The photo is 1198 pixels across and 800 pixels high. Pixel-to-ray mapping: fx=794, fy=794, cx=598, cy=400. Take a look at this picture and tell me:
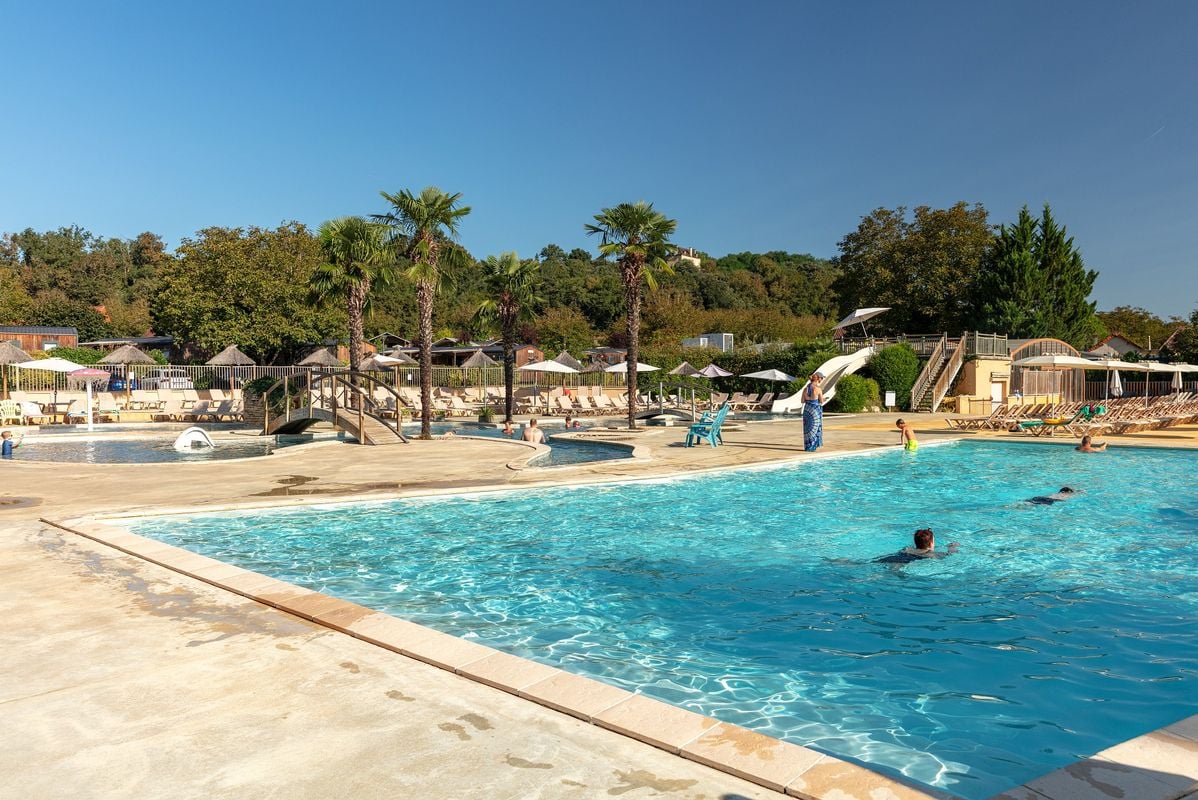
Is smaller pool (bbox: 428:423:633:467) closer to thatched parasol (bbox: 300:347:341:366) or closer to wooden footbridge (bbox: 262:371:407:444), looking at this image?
wooden footbridge (bbox: 262:371:407:444)

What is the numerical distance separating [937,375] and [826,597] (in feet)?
105

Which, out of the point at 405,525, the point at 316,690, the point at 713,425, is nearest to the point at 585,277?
the point at 713,425

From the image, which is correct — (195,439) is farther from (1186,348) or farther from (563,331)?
(1186,348)

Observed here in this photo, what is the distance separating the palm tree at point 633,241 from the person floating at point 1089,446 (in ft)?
37.7

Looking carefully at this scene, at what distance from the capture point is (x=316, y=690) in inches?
158

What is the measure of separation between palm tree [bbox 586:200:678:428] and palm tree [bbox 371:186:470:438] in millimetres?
4734

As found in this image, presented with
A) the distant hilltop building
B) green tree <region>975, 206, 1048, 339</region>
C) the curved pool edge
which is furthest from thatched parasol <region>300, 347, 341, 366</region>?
green tree <region>975, 206, 1048, 339</region>

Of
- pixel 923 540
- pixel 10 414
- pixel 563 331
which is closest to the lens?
pixel 923 540

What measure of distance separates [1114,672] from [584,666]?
371 centimetres

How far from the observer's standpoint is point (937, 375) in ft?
119

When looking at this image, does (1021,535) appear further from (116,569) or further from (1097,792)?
(116,569)

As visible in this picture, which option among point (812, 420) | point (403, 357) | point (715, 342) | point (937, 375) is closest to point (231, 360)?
point (403, 357)

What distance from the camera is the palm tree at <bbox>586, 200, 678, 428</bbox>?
76.6 ft

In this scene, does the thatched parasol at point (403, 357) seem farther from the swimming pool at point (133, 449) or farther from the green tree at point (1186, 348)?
the green tree at point (1186, 348)
